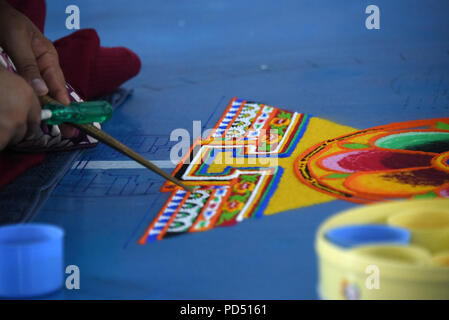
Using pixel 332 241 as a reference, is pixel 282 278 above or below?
below

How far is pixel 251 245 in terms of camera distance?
4.66 ft

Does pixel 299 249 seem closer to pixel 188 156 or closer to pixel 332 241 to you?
pixel 332 241

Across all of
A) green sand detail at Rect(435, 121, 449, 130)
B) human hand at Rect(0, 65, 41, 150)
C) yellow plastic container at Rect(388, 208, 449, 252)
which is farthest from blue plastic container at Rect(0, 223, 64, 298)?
green sand detail at Rect(435, 121, 449, 130)

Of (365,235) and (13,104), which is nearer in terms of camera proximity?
(365,235)

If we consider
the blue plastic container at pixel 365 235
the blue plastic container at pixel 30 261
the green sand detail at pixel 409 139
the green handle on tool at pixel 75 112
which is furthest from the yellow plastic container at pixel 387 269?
the green sand detail at pixel 409 139

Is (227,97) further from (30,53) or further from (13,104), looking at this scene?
(13,104)

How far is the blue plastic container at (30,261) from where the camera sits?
121 cm

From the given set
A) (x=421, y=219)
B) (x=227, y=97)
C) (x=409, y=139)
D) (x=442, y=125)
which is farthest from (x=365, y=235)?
(x=227, y=97)

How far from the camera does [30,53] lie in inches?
74.7

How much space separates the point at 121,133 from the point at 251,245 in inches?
35.0

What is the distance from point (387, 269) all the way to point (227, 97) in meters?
1.55

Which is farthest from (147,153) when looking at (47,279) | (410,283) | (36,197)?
(410,283)

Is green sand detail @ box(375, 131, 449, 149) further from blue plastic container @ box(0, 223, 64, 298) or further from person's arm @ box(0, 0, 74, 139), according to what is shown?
blue plastic container @ box(0, 223, 64, 298)

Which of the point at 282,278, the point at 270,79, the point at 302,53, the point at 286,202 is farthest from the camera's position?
the point at 302,53
